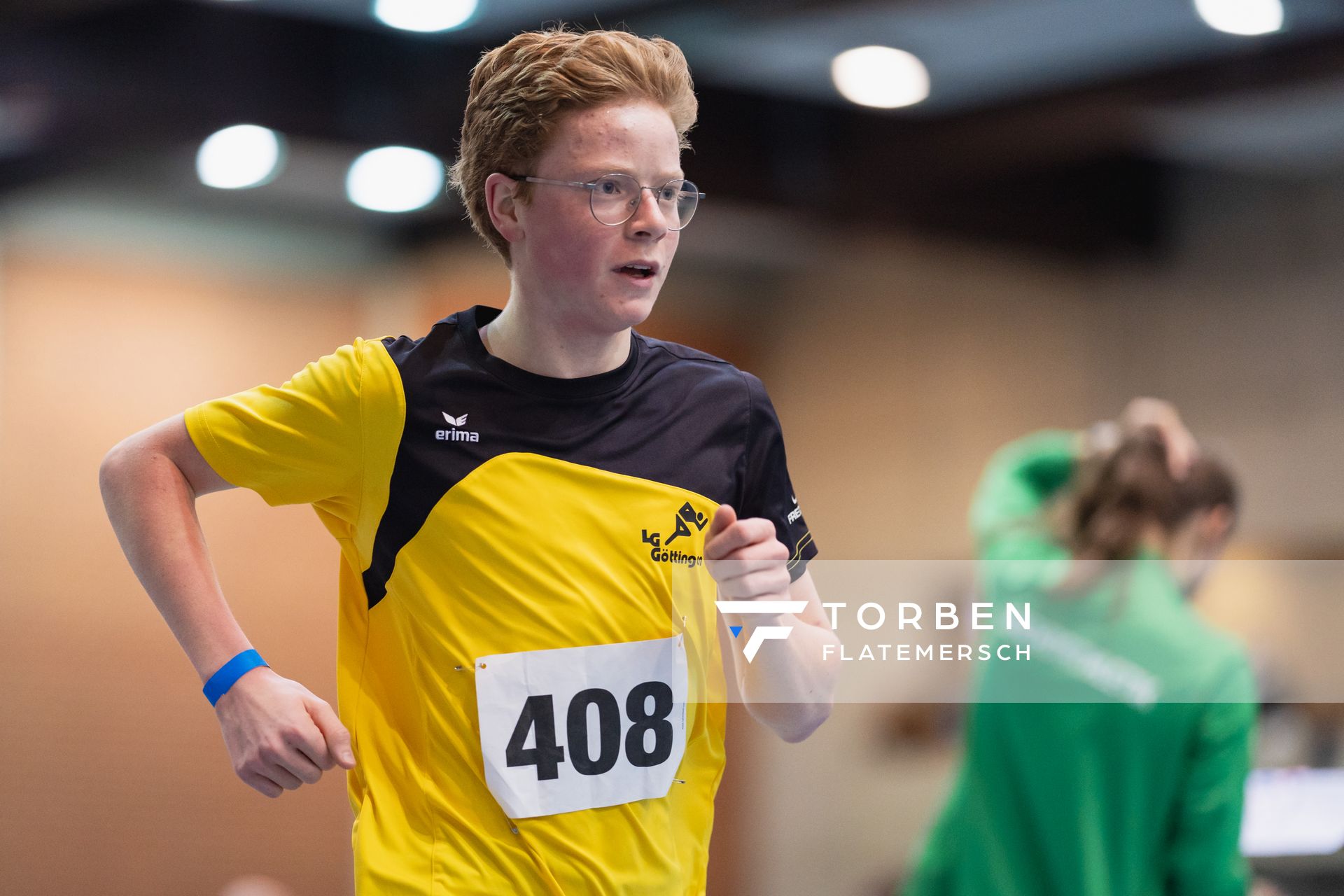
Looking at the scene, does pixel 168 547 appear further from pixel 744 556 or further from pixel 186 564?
pixel 744 556

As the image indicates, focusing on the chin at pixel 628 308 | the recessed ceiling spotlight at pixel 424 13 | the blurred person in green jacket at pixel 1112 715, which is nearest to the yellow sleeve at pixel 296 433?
the chin at pixel 628 308

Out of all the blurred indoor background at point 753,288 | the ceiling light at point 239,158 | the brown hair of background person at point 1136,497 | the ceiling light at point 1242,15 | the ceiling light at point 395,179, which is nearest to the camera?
the brown hair of background person at point 1136,497

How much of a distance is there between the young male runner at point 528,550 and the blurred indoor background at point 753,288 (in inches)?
60.9

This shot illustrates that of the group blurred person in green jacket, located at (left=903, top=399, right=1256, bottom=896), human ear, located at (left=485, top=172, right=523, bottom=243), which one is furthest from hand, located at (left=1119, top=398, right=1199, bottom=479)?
human ear, located at (left=485, top=172, right=523, bottom=243)

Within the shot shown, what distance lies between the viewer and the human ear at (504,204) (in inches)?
58.3

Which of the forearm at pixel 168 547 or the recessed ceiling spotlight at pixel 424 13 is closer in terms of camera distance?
the forearm at pixel 168 547

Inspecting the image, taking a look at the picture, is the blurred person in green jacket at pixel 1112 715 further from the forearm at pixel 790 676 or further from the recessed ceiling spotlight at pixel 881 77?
the recessed ceiling spotlight at pixel 881 77

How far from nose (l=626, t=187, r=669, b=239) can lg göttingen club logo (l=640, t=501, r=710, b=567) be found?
0.30 m

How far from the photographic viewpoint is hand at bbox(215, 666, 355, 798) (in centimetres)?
Result: 130

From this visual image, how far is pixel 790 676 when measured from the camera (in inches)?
55.2

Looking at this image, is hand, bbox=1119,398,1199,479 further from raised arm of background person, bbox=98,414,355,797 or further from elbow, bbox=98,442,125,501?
elbow, bbox=98,442,125,501

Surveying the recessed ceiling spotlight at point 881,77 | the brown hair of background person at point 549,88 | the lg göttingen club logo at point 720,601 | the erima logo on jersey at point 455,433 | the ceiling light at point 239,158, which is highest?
the recessed ceiling spotlight at point 881,77

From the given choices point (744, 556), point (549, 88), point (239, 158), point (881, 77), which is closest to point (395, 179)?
point (239, 158)

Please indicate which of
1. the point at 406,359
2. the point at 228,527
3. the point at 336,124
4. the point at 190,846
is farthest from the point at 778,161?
the point at 406,359
